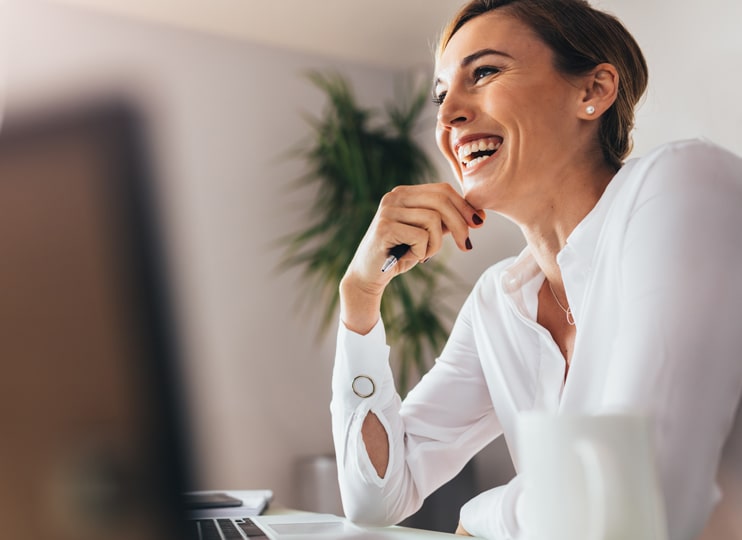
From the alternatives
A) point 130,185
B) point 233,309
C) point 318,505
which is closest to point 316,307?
point 233,309

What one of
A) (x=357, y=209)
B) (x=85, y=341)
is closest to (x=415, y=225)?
(x=85, y=341)

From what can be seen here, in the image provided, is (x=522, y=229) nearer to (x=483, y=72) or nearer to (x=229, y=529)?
(x=483, y=72)

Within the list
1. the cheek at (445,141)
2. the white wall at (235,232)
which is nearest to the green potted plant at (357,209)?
the white wall at (235,232)

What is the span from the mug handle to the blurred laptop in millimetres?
231

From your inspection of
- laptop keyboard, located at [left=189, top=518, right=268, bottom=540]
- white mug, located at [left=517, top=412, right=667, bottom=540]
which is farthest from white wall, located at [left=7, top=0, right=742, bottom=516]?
white mug, located at [left=517, top=412, right=667, bottom=540]

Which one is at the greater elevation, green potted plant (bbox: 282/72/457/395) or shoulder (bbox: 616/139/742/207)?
green potted plant (bbox: 282/72/457/395)

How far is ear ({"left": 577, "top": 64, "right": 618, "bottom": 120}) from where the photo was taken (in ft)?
3.92

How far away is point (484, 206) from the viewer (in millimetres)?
1192

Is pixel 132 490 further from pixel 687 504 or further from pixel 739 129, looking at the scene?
pixel 739 129

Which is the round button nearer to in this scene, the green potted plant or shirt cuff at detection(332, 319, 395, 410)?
shirt cuff at detection(332, 319, 395, 410)

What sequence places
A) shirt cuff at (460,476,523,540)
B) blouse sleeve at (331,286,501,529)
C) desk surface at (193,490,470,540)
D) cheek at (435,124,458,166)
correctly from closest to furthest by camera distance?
shirt cuff at (460,476,523,540) < desk surface at (193,490,470,540) < blouse sleeve at (331,286,501,529) < cheek at (435,124,458,166)

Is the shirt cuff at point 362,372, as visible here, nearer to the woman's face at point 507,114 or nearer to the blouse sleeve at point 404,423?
the blouse sleeve at point 404,423

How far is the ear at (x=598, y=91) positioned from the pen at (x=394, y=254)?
0.36 meters

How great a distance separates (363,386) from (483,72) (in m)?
0.55
